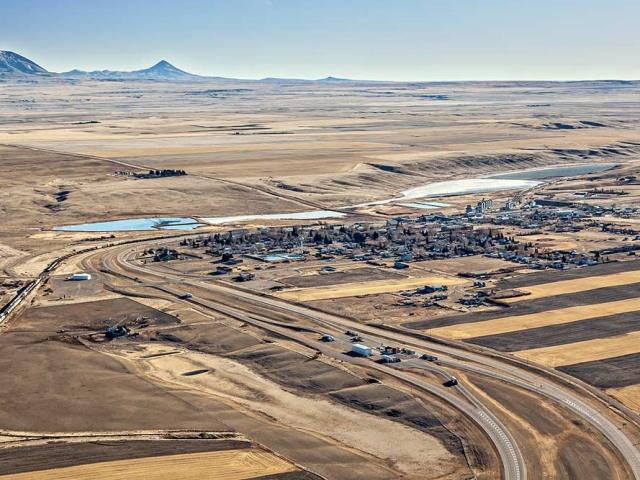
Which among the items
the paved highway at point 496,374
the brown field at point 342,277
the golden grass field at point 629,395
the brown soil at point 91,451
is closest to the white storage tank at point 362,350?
the paved highway at point 496,374

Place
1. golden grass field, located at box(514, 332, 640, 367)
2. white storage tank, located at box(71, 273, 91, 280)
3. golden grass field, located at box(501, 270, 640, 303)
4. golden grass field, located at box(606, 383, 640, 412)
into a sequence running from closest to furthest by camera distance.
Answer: golden grass field, located at box(606, 383, 640, 412) → golden grass field, located at box(514, 332, 640, 367) → golden grass field, located at box(501, 270, 640, 303) → white storage tank, located at box(71, 273, 91, 280)

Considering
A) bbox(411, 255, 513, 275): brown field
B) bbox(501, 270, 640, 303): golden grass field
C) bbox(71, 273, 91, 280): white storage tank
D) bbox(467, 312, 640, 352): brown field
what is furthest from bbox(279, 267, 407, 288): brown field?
bbox(467, 312, 640, 352): brown field

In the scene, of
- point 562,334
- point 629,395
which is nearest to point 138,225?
point 562,334

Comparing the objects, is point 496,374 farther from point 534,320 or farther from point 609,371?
point 534,320

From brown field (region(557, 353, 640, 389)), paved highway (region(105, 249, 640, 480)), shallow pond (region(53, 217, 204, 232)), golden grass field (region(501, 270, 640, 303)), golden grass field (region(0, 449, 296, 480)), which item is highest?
golden grass field (region(501, 270, 640, 303))

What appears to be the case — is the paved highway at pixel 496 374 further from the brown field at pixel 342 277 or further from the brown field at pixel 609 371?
the brown field at pixel 342 277

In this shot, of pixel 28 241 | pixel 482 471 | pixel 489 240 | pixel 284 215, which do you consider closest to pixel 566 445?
pixel 482 471

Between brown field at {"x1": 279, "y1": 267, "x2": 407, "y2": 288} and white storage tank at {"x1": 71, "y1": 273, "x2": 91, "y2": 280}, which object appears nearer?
brown field at {"x1": 279, "y1": 267, "x2": 407, "y2": 288}

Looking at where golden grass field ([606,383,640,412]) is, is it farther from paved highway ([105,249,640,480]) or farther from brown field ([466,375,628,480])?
brown field ([466,375,628,480])
